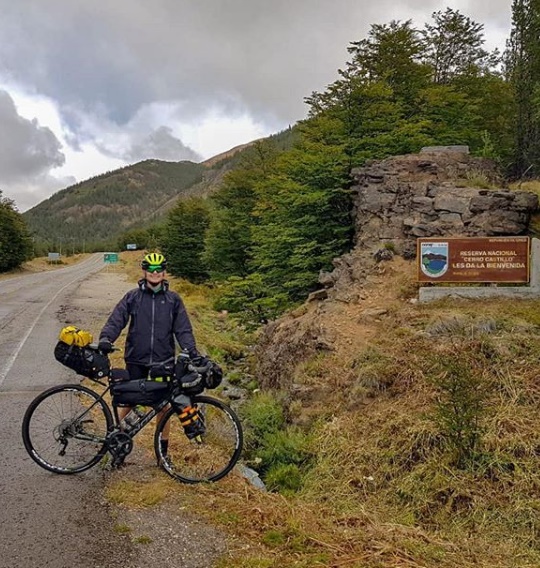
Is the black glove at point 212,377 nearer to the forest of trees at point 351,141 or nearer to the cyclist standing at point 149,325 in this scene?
the cyclist standing at point 149,325

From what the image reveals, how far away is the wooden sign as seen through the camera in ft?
33.1

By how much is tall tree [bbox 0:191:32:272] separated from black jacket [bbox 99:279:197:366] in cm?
4429

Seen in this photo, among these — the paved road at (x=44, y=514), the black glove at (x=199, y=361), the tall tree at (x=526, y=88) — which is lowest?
the paved road at (x=44, y=514)

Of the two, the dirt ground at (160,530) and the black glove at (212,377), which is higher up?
the black glove at (212,377)

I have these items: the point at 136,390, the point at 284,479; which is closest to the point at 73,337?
the point at 136,390

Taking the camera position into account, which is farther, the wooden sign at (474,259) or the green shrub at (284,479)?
the wooden sign at (474,259)

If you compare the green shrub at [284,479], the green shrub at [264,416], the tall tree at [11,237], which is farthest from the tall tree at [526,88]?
the tall tree at [11,237]

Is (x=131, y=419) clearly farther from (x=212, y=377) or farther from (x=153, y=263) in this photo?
(x=153, y=263)

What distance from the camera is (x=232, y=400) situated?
10.8 m

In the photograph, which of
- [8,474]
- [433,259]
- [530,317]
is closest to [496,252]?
[433,259]

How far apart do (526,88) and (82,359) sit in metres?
34.3

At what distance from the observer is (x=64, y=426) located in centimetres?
500

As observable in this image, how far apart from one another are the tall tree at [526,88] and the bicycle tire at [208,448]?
28.6m

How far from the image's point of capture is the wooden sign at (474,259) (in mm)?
10102
